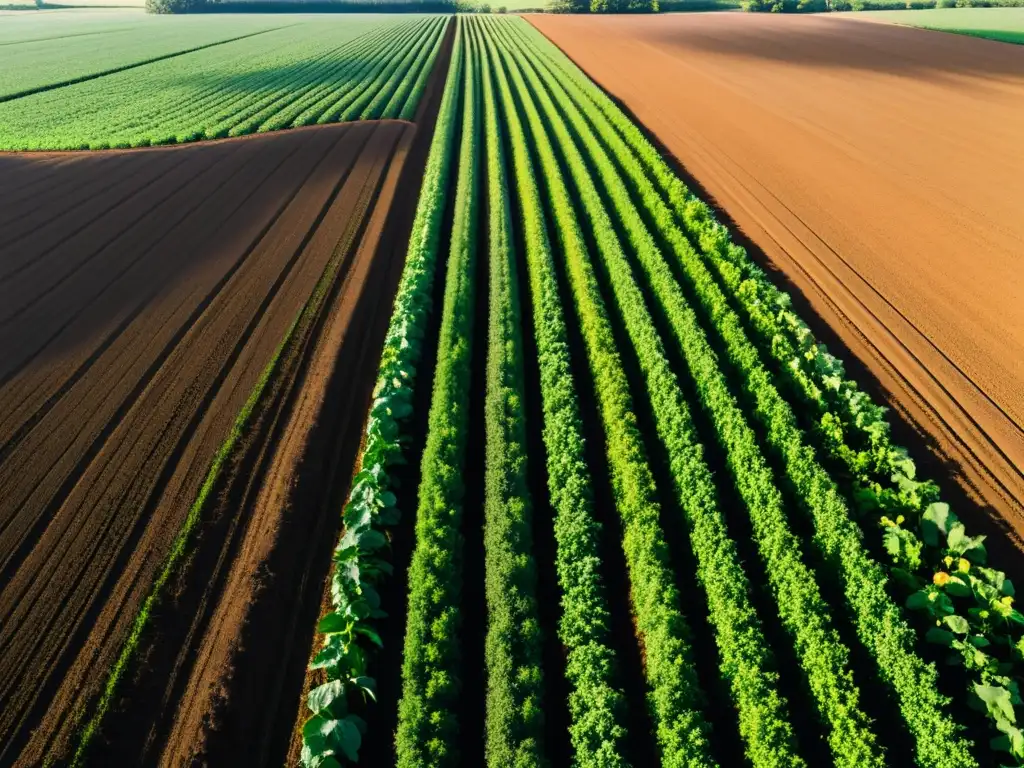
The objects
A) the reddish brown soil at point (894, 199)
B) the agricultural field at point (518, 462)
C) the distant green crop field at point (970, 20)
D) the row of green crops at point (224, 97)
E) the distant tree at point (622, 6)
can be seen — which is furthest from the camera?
the distant tree at point (622, 6)

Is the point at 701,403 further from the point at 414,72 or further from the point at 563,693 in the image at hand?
the point at 414,72

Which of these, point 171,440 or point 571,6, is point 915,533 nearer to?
point 171,440

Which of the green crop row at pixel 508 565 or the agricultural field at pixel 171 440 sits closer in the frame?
the green crop row at pixel 508 565

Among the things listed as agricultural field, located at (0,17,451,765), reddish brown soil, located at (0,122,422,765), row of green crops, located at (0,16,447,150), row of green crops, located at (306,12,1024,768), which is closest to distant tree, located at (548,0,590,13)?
row of green crops, located at (0,16,447,150)

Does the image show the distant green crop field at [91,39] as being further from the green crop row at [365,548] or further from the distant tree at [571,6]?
the green crop row at [365,548]

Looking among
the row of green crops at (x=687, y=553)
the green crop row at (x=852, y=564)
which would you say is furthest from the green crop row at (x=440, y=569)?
the green crop row at (x=852, y=564)
